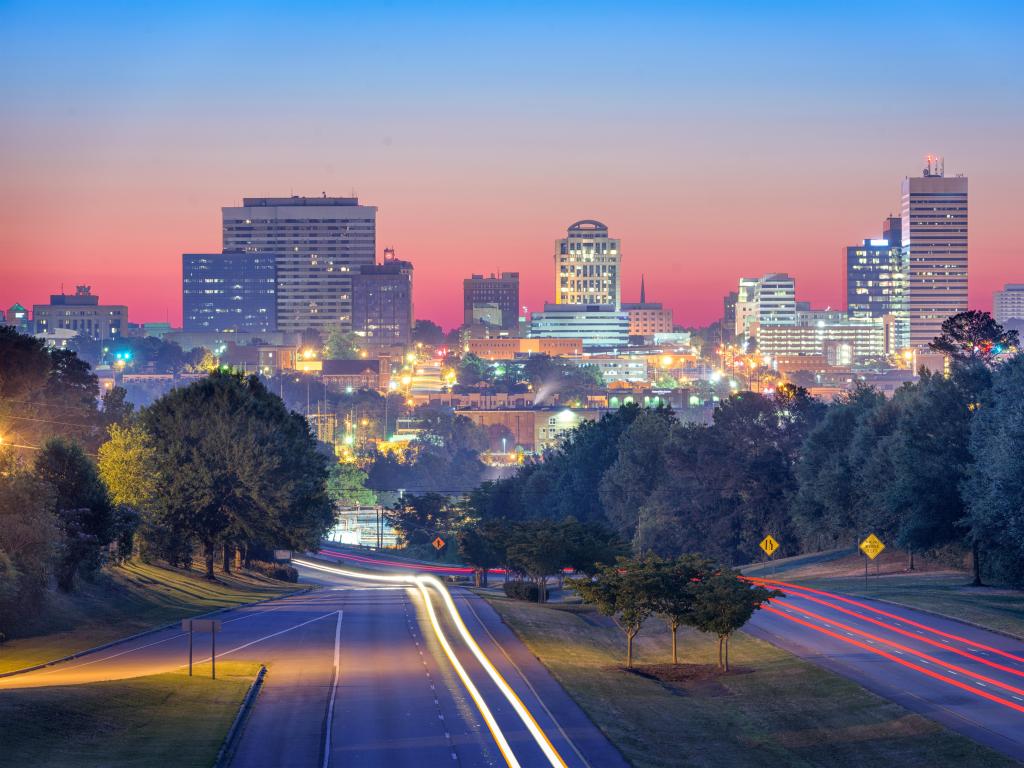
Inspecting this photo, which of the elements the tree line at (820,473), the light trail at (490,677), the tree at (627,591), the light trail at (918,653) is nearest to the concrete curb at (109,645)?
the light trail at (490,677)

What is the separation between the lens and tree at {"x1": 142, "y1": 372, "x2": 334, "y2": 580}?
9188 centimetres

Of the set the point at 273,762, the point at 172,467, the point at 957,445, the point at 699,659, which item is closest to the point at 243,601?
the point at 172,467

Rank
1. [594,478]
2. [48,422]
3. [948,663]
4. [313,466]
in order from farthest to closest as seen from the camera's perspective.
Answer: [594,478]
[48,422]
[313,466]
[948,663]

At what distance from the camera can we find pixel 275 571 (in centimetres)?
11031

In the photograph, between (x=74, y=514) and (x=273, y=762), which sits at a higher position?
(x=74, y=514)

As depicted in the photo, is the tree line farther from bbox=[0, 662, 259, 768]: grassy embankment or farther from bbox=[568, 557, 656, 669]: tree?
bbox=[0, 662, 259, 768]: grassy embankment

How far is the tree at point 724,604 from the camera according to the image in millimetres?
54562

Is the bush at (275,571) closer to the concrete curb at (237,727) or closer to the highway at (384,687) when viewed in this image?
the highway at (384,687)

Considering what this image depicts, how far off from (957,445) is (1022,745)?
150ft

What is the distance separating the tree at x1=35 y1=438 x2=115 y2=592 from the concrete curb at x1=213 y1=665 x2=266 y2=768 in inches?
925

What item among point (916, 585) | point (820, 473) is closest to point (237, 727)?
point (916, 585)

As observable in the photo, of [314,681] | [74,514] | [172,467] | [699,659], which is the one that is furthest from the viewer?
[172,467]

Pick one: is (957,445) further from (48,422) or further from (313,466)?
(48,422)

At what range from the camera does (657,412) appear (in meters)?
151
